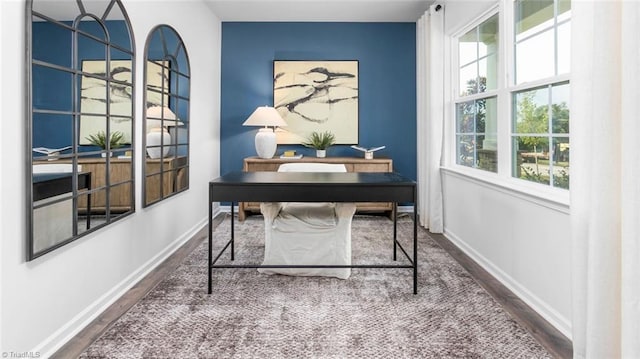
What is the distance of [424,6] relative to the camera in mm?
4422

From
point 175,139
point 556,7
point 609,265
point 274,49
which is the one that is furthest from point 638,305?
point 274,49

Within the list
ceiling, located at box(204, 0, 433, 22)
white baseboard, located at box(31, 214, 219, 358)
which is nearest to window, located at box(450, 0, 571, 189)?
ceiling, located at box(204, 0, 433, 22)

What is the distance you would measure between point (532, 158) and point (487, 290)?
0.92 m

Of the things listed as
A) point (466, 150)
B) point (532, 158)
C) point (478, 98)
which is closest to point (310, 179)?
point (532, 158)

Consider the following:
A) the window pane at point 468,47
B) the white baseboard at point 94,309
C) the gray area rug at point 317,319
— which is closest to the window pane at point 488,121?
the window pane at point 468,47

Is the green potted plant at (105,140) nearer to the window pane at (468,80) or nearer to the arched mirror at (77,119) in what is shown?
the arched mirror at (77,119)

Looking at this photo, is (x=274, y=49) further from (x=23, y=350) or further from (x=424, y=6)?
(x=23, y=350)

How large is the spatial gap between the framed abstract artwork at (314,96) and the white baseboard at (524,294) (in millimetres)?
2393

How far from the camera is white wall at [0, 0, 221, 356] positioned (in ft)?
5.06

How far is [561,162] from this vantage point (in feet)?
7.36

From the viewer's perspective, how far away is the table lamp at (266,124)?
Result: 4520mm

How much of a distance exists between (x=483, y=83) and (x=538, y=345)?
222cm

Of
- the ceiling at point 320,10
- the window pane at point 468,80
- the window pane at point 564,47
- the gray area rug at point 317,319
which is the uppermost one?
the ceiling at point 320,10

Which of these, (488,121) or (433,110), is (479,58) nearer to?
(488,121)
